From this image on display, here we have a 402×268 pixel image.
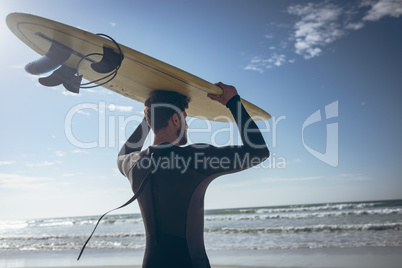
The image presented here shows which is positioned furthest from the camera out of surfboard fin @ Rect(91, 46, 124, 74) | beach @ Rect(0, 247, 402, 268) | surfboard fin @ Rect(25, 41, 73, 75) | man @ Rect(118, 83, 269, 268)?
beach @ Rect(0, 247, 402, 268)

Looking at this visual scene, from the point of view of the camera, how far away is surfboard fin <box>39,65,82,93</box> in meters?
1.66

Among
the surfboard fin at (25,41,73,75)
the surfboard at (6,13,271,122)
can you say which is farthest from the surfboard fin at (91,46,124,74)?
the surfboard fin at (25,41,73,75)

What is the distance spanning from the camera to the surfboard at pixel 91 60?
1588 mm

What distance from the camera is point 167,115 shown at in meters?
1.66

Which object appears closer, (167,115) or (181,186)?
(181,186)

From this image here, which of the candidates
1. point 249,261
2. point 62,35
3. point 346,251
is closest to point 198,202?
point 62,35

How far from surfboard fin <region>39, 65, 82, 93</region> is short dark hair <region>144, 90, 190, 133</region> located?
1.40 feet

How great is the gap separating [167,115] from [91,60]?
0.61 m

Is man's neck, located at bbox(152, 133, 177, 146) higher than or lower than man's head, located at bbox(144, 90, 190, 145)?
lower

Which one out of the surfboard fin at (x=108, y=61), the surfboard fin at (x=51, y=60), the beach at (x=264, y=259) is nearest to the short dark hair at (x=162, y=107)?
the surfboard fin at (x=108, y=61)

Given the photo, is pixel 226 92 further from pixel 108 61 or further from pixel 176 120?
pixel 108 61

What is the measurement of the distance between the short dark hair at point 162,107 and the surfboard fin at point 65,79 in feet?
1.40

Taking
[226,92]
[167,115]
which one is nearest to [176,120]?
[167,115]

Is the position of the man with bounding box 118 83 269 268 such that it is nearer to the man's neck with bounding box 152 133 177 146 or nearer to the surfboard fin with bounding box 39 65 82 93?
the man's neck with bounding box 152 133 177 146
